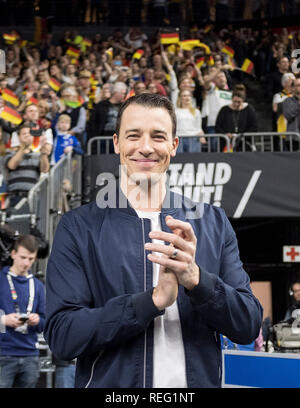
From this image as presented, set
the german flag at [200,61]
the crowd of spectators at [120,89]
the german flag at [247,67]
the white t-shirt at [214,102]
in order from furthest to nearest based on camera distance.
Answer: the german flag at [247,67]
the german flag at [200,61]
the white t-shirt at [214,102]
the crowd of spectators at [120,89]

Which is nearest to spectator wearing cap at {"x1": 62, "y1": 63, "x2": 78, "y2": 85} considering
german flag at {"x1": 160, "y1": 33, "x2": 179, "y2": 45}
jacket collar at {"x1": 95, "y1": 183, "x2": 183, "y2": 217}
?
german flag at {"x1": 160, "y1": 33, "x2": 179, "y2": 45}

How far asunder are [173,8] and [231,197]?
48.5 ft

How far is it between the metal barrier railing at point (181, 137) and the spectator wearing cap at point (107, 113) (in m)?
0.05

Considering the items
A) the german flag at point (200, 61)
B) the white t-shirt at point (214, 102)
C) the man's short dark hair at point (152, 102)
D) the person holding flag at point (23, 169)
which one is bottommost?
the man's short dark hair at point (152, 102)

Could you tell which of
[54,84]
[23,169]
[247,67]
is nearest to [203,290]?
[23,169]

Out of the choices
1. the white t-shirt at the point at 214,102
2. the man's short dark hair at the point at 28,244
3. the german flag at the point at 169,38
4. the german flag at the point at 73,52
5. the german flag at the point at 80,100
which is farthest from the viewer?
the german flag at the point at 73,52

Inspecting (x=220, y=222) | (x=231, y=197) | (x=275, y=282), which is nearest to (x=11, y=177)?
(x=231, y=197)

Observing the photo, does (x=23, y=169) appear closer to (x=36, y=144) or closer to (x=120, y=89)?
(x=36, y=144)

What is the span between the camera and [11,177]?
9.28m

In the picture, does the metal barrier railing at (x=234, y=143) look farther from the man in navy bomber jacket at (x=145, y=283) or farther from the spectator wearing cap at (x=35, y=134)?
the man in navy bomber jacket at (x=145, y=283)

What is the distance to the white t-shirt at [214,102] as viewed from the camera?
12031mm

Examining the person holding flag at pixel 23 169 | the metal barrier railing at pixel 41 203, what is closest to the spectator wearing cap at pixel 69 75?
the person holding flag at pixel 23 169

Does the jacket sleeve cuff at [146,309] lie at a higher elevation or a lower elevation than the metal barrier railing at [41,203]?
lower

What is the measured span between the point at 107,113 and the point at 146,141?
959 centimetres
